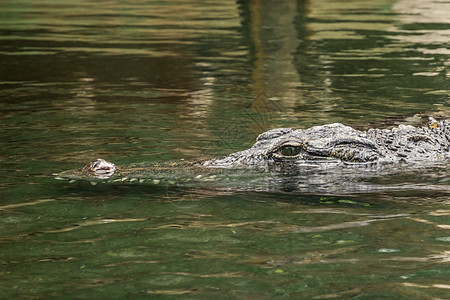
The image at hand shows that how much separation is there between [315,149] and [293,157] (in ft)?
0.66

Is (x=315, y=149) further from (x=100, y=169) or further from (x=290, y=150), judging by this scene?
(x=100, y=169)

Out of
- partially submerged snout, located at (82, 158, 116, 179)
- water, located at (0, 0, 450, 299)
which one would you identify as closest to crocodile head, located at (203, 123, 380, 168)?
water, located at (0, 0, 450, 299)

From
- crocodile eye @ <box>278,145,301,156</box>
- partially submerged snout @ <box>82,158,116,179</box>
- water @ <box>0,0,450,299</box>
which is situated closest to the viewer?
water @ <box>0,0,450,299</box>

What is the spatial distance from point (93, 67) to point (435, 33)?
899cm

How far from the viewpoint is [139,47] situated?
17.1 metres

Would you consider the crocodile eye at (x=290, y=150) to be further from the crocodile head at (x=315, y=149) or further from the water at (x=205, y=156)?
the water at (x=205, y=156)

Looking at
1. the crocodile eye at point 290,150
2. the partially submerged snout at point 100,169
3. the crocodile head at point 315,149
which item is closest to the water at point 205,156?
the partially submerged snout at point 100,169

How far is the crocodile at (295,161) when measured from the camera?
624 cm

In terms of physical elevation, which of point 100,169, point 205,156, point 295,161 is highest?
point 100,169

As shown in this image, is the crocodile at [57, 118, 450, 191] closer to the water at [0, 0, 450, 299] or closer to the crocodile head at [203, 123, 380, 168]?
the crocodile head at [203, 123, 380, 168]

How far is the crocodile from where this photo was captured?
6.24 meters

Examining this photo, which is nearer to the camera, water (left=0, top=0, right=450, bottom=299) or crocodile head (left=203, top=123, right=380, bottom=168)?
water (left=0, top=0, right=450, bottom=299)

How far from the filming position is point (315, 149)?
20.9ft

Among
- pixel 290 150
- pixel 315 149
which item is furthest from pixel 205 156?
pixel 315 149
